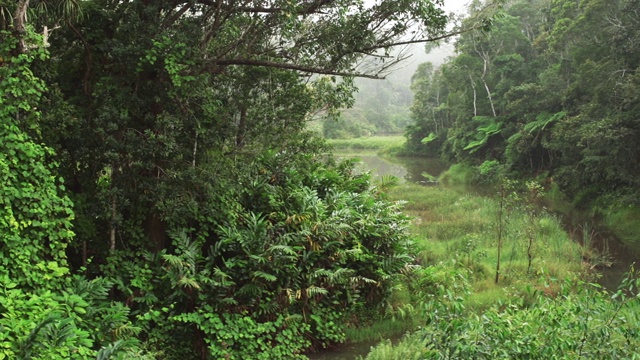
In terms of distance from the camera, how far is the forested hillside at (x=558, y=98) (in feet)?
58.2

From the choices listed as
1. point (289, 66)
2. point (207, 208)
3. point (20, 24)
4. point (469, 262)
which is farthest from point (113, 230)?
point (469, 262)

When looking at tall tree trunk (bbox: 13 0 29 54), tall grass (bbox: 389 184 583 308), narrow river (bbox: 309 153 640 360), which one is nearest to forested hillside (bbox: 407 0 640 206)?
narrow river (bbox: 309 153 640 360)

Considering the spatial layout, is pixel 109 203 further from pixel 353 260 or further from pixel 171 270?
pixel 353 260

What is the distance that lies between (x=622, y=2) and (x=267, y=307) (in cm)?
2206

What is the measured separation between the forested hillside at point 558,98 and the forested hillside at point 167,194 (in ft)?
13.3

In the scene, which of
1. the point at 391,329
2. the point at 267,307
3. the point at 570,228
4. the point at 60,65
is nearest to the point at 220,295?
the point at 267,307

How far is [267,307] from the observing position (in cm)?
698

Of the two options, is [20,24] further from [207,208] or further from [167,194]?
[207,208]

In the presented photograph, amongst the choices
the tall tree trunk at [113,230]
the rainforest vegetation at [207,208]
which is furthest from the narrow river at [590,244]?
the tall tree trunk at [113,230]

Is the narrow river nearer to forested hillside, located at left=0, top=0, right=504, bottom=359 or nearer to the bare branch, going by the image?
forested hillside, located at left=0, top=0, right=504, bottom=359

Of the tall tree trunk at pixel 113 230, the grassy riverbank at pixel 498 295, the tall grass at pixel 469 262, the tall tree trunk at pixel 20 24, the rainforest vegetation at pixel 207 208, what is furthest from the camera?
the tall grass at pixel 469 262

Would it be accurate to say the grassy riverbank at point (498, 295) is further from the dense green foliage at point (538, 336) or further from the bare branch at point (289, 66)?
the bare branch at point (289, 66)

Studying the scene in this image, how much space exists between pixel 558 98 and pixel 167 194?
2354cm

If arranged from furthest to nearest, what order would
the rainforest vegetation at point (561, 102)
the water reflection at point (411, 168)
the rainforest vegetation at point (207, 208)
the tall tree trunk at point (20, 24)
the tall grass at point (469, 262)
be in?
the water reflection at point (411, 168), the rainforest vegetation at point (561, 102), the tall grass at point (469, 262), the tall tree trunk at point (20, 24), the rainforest vegetation at point (207, 208)
